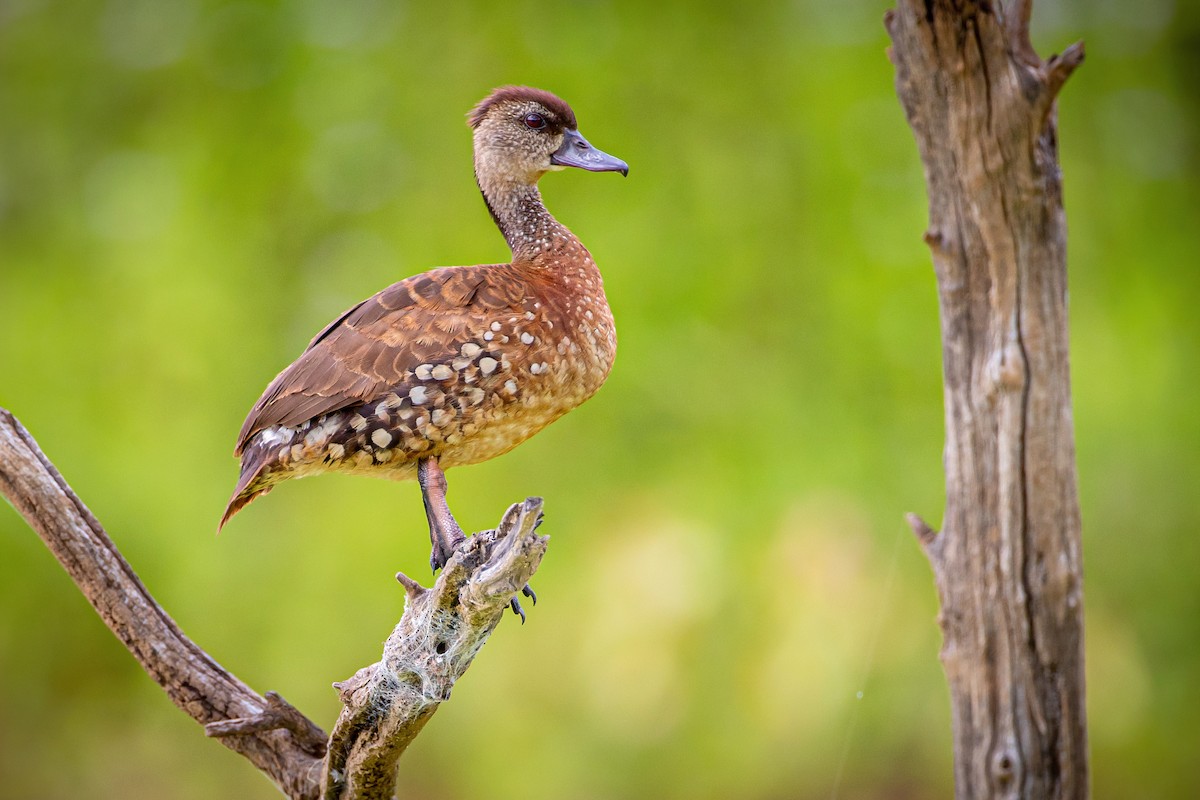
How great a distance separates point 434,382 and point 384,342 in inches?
5.7

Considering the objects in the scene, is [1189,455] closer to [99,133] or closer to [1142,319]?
[1142,319]

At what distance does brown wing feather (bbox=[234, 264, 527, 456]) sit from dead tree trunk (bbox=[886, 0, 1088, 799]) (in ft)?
3.20

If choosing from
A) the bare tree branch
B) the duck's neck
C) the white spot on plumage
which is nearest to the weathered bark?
the bare tree branch

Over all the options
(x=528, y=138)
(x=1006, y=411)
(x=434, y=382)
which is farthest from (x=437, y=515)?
(x=1006, y=411)

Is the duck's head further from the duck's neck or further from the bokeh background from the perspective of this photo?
the bokeh background

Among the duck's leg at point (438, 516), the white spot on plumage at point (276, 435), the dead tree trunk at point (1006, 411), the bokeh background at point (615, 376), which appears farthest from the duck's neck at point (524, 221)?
the bokeh background at point (615, 376)

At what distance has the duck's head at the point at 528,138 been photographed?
285 cm

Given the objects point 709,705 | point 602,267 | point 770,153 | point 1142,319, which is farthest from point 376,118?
point 1142,319

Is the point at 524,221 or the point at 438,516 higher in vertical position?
the point at 524,221

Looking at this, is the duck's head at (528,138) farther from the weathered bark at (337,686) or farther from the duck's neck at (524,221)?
the weathered bark at (337,686)

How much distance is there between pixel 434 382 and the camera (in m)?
2.46

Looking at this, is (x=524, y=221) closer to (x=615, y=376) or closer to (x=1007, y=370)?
(x=1007, y=370)

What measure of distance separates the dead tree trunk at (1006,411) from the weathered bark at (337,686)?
1037 millimetres

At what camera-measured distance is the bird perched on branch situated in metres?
2.47
